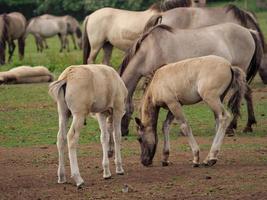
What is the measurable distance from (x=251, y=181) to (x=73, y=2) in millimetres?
45648

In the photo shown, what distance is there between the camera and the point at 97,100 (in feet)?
35.4

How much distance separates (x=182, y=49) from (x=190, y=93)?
3.35m

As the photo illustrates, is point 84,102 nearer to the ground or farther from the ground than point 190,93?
farther from the ground

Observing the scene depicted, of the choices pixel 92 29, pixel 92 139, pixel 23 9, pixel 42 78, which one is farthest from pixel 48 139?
pixel 23 9

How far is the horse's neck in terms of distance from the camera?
1220 cm

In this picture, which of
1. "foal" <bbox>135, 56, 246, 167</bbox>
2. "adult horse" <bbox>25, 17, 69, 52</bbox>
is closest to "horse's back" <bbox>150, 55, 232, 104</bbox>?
"foal" <bbox>135, 56, 246, 167</bbox>

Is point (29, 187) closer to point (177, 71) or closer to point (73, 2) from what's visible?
point (177, 71)

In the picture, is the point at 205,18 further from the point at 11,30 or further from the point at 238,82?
the point at 11,30

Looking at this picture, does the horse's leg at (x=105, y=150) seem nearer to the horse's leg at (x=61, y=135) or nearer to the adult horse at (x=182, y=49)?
the horse's leg at (x=61, y=135)

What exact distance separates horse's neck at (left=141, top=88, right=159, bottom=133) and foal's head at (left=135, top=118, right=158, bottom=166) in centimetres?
6

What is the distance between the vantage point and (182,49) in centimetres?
1528

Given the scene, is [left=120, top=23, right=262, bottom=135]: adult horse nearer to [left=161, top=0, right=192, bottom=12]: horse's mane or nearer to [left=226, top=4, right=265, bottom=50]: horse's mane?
[left=226, top=4, right=265, bottom=50]: horse's mane

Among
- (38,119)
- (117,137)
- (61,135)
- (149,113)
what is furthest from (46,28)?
(61,135)

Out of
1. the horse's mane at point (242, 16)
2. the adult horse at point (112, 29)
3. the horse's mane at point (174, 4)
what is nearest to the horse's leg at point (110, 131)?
the horse's mane at point (242, 16)
